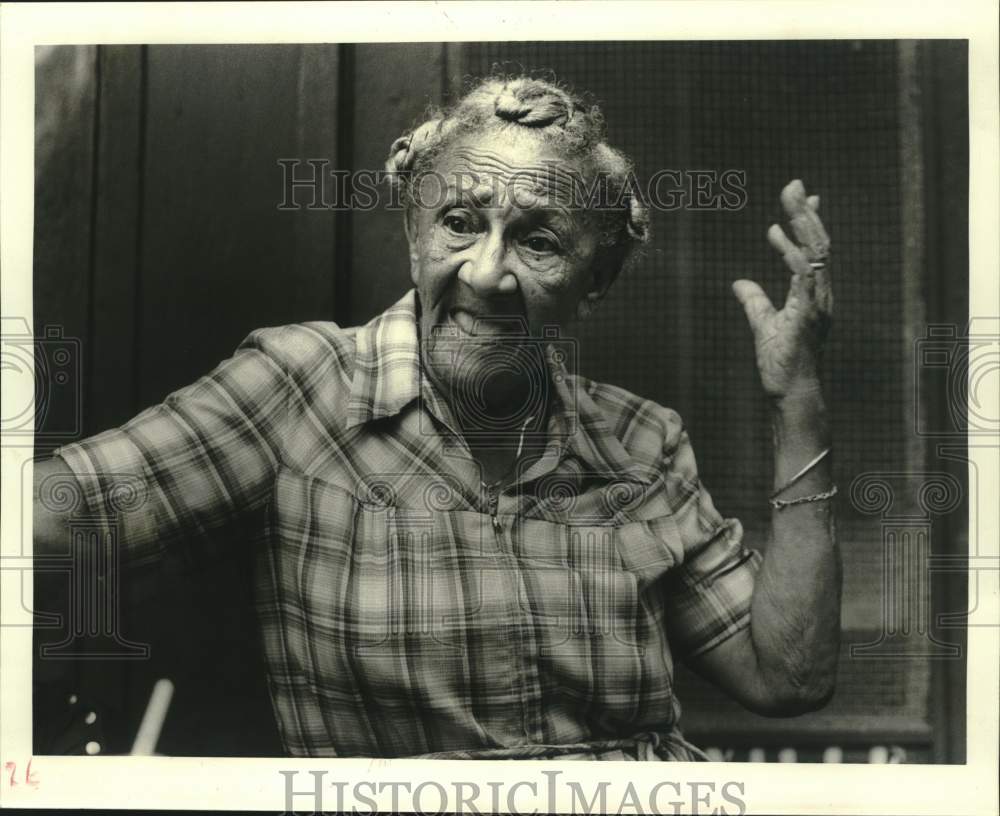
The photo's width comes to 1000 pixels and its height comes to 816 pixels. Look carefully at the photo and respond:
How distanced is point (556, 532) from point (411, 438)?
1.04 feet

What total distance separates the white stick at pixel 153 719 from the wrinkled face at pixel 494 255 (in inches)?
31.2

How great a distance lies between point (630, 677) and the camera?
2135mm

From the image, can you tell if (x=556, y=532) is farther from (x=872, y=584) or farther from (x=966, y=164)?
(x=966, y=164)

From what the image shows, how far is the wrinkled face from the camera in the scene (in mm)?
2084

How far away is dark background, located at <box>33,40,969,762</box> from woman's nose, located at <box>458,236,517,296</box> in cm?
19

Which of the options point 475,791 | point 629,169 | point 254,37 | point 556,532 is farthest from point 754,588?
point 254,37

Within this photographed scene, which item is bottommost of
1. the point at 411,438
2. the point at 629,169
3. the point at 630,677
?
the point at 630,677

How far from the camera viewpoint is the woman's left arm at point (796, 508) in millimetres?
2156

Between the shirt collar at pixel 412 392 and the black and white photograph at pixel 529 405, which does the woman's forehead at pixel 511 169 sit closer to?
the black and white photograph at pixel 529 405

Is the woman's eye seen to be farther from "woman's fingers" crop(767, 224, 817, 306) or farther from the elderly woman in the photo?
"woman's fingers" crop(767, 224, 817, 306)

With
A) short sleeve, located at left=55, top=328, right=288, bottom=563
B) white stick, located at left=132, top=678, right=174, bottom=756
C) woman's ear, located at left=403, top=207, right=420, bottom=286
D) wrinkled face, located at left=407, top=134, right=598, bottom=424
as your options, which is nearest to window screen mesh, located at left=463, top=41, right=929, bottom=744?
wrinkled face, located at left=407, top=134, right=598, bottom=424

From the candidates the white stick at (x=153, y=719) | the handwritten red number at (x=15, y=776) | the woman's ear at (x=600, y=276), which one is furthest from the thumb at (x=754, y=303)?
the handwritten red number at (x=15, y=776)

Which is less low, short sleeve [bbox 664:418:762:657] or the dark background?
the dark background

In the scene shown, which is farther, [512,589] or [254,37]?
[254,37]
